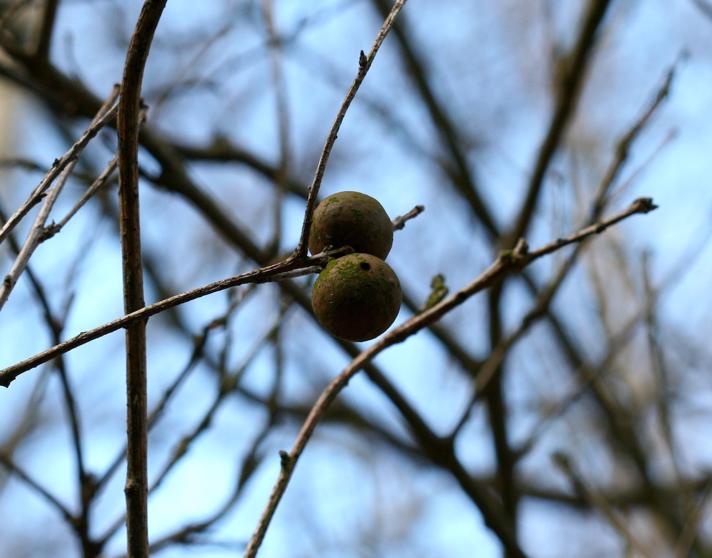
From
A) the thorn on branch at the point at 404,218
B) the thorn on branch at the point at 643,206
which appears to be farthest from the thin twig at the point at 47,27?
the thorn on branch at the point at 643,206

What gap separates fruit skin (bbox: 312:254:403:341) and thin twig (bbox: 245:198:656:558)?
28 centimetres

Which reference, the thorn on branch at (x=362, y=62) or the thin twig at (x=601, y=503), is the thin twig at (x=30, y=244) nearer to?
the thorn on branch at (x=362, y=62)

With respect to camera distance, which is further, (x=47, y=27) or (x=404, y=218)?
(x=47, y=27)

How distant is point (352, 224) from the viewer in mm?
1020

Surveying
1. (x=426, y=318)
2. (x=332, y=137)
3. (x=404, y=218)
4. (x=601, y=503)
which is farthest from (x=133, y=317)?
(x=601, y=503)

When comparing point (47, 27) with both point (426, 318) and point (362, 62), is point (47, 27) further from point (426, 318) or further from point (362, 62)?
point (362, 62)

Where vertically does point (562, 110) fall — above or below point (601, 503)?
above

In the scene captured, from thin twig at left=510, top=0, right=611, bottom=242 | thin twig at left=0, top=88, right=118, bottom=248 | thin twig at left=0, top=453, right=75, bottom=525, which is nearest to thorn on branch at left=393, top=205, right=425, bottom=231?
thin twig at left=0, top=88, right=118, bottom=248

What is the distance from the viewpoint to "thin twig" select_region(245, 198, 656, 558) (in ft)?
3.78

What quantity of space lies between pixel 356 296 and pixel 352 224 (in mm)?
115

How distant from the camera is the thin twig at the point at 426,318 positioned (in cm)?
115

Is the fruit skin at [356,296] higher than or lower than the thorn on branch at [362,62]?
lower

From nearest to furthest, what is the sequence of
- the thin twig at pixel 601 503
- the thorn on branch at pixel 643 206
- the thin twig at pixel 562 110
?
the thorn on branch at pixel 643 206
the thin twig at pixel 601 503
the thin twig at pixel 562 110

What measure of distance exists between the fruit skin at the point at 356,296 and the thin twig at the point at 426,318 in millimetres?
277
